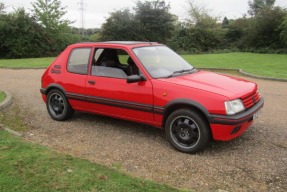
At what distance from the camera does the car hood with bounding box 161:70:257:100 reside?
481 centimetres

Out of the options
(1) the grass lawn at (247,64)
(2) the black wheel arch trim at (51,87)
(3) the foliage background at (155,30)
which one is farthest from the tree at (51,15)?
(2) the black wheel arch trim at (51,87)

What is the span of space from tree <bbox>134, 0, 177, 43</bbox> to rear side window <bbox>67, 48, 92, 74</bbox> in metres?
30.1

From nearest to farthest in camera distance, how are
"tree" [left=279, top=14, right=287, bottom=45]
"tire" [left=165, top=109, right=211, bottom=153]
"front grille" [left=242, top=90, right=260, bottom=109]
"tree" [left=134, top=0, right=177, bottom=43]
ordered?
"tire" [left=165, top=109, right=211, bottom=153]
"front grille" [left=242, top=90, right=260, bottom=109]
"tree" [left=279, top=14, right=287, bottom=45]
"tree" [left=134, top=0, right=177, bottom=43]

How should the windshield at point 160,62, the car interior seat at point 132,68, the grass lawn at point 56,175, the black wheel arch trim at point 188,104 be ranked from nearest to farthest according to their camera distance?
the grass lawn at point 56,175
the black wheel arch trim at point 188,104
the windshield at point 160,62
the car interior seat at point 132,68

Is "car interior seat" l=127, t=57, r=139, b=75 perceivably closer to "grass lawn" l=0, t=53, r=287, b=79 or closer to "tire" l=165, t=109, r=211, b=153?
"tire" l=165, t=109, r=211, b=153

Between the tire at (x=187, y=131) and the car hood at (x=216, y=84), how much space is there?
44cm

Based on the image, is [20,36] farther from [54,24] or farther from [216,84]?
[216,84]

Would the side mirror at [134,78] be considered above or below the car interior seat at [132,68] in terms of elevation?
below

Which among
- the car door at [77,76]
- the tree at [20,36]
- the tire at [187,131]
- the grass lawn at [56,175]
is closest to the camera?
the grass lawn at [56,175]

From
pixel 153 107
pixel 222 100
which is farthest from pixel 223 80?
pixel 153 107

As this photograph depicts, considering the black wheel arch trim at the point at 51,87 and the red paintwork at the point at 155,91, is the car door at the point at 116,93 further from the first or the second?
the black wheel arch trim at the point at 51,87

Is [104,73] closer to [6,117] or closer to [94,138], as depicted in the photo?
[94,138]

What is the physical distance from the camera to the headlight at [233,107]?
460 cm

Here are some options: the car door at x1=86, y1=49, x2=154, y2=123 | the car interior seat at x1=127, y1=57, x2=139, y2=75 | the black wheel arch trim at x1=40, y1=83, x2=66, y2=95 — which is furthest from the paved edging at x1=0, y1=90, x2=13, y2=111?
the car interior seat at x1=127, y1=57, x2=139, y2=75
